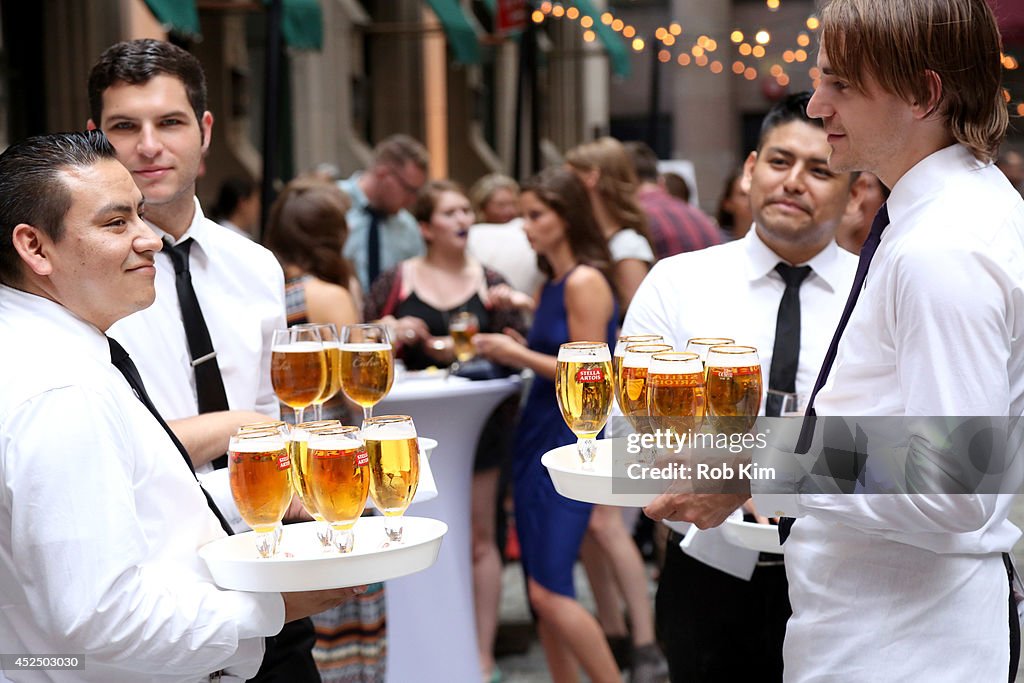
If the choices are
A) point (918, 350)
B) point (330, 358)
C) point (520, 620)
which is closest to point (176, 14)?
point (520, 620)

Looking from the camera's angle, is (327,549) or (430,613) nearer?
(327,549)

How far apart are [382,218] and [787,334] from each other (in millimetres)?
4001

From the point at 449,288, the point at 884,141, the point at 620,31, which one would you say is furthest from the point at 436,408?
the point at 620,31

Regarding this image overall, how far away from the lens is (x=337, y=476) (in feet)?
5.15

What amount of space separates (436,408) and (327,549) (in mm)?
1784

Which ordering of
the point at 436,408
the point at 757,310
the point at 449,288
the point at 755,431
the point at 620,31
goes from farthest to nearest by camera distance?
the point at 620,31
the point at 449,288
the point at 436,408
the point at 757,310
the point at 755,431

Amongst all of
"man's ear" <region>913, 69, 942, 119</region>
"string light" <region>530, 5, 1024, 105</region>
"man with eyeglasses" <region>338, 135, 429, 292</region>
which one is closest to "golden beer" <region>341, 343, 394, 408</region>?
"man's ear" <region>913, 69, 942, 119</region>

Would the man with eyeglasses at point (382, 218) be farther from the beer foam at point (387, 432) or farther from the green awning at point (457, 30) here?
the green awning at point (457, 30)

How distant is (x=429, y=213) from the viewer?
4.57 metres

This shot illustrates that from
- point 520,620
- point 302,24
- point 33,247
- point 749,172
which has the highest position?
point 302,24

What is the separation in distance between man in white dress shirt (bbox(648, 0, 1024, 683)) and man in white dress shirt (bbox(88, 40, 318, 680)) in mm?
1035

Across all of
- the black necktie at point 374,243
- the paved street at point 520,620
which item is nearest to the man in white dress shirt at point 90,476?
the paved street at point 520,620

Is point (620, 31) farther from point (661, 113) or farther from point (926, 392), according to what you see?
point (926, 392)

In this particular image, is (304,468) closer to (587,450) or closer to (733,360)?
(587,450)
